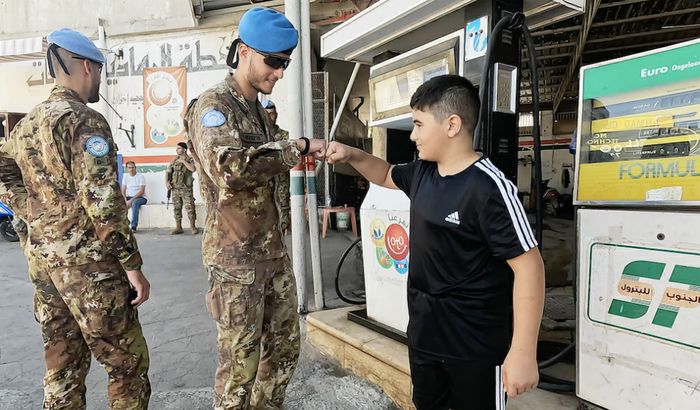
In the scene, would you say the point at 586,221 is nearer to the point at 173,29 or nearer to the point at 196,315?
the point at 196,315

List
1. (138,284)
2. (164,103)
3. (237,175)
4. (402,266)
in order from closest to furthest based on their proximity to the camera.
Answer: (237,175), (138,284), (402,266), (164,103)

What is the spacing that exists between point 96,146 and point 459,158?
4.83 ft

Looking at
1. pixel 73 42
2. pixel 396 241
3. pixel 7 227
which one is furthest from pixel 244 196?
pixel 7 227

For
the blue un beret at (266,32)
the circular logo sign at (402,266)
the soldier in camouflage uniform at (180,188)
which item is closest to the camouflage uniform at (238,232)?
the blue un beret at (266,32)

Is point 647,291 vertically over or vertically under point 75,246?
under

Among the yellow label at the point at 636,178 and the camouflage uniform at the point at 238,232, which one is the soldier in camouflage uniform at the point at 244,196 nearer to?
the camouflage uniform at the point at 238,232

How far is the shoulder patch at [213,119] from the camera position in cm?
171

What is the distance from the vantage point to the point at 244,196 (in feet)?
6.07

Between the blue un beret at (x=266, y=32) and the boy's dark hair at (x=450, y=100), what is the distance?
658mm

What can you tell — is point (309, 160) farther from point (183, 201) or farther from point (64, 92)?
point (183, 201)

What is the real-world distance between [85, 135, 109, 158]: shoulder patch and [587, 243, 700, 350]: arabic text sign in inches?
85.3

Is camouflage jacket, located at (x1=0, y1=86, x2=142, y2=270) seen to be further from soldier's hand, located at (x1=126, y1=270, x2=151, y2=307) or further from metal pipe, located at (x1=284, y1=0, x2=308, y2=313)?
metal pipe, located at (x1=284, y1=0, x2=308, y2=313)

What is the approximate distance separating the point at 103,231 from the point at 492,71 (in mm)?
1778

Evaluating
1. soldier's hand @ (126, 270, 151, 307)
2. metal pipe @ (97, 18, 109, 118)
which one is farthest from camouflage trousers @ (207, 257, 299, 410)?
metal pipe @ (97, 18, 109, 118)
